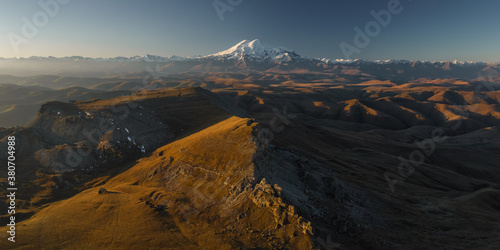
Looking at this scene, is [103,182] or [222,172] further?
[103,182]

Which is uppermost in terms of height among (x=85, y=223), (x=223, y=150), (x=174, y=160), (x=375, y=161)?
(x=223, y=150)

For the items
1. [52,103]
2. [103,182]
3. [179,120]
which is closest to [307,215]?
[103,182]

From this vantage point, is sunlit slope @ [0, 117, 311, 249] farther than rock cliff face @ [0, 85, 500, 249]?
No

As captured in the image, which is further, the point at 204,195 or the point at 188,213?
the point at 204,195

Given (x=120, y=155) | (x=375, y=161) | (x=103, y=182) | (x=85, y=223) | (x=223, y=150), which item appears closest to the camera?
(x=85, y=223)

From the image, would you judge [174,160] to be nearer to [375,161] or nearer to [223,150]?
[223,150]

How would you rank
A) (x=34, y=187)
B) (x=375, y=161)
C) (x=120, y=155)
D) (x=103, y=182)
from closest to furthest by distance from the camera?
(x=34, y=187), (x=103, y=182), (x=120, y=155), (x=375, y=161)

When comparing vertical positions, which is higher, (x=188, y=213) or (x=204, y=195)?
(x=204, y=195)

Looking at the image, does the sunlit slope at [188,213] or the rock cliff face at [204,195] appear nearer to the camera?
the sunlit slope at [188,213]
